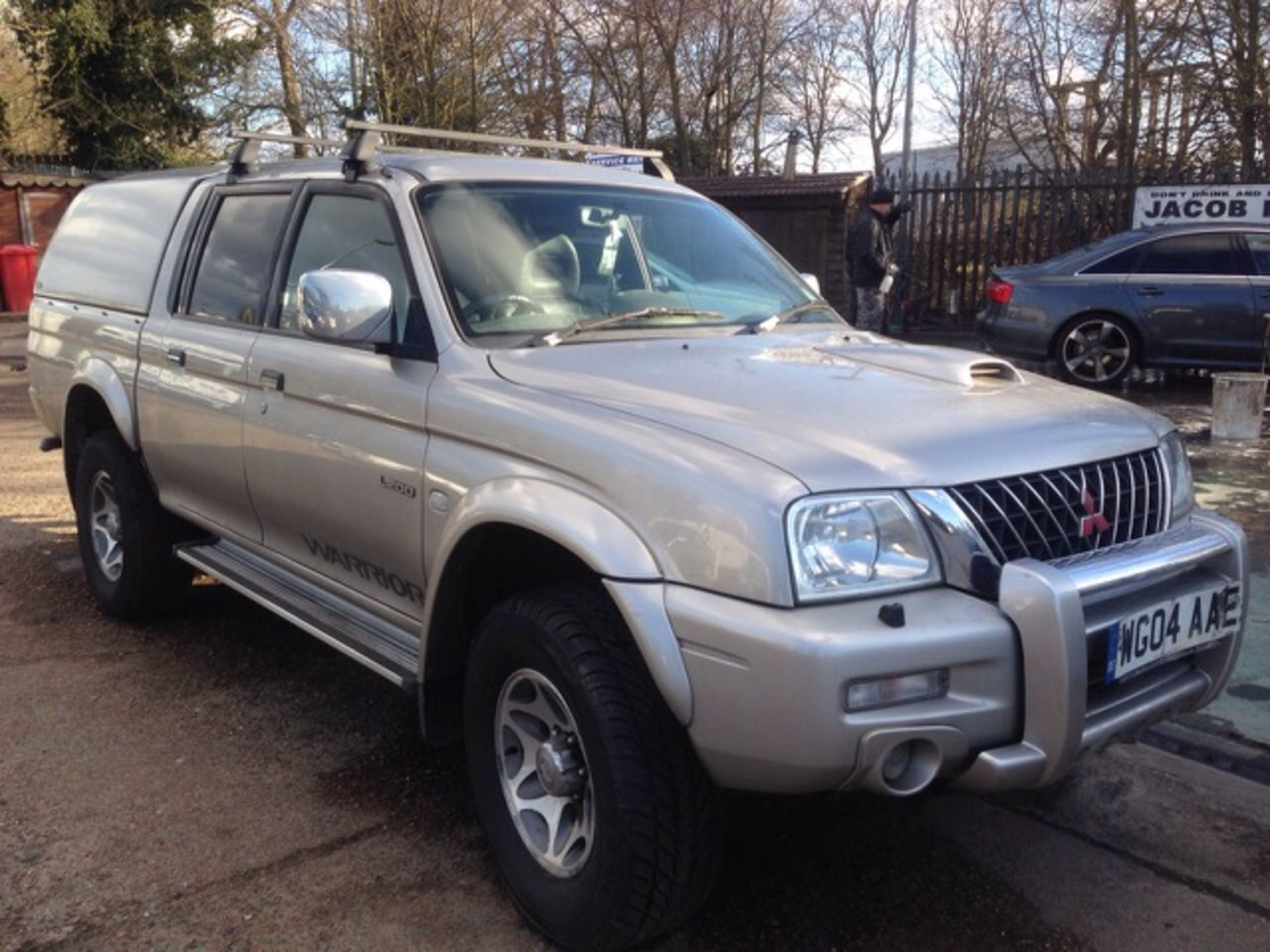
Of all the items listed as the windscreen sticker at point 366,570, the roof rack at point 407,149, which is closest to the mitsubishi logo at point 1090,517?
the windscreen sticker at point 366,570

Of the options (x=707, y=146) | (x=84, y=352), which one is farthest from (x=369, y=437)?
(x=707, y=146)

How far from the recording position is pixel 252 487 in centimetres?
401

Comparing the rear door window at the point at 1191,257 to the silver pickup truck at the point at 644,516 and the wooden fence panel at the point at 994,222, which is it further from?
the silver pickup truck at the point at 644,516

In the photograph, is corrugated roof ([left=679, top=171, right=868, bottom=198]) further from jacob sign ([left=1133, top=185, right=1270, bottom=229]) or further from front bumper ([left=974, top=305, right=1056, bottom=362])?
front bumper ([left=974, top=305, right=1056, bottom=362])

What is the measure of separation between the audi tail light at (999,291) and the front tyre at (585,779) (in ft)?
31.0

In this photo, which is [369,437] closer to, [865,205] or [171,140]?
[865,205]

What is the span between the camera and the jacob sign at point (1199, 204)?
1273 cm

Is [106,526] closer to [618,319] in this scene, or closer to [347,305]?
[347,305]

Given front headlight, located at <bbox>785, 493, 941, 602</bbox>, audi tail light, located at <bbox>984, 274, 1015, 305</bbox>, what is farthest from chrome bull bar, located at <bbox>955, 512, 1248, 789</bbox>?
audi tail light, located at <bbox>984, 274, 1015, 305</bbox>

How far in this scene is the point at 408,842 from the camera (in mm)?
3295

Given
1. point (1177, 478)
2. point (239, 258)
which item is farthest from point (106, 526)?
point (1177, 478)

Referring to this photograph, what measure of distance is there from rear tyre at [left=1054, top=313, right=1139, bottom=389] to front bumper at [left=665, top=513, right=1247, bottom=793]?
9.00 m

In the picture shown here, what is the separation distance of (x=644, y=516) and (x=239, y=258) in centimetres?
251

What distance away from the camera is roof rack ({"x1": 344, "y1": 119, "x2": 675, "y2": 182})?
12.0 ft
